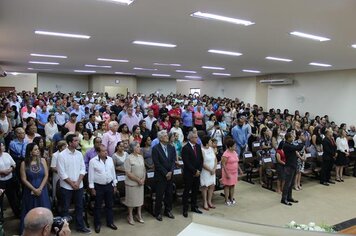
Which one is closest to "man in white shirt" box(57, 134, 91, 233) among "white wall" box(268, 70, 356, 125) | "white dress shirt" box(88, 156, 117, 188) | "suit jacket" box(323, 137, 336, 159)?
"white dress shirt" box(88, 156, 117, 188)

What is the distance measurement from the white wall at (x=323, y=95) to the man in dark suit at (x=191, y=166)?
1121 centimetres

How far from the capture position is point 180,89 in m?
27.6

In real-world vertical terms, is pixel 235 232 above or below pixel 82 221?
above

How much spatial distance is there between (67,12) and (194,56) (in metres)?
5.93

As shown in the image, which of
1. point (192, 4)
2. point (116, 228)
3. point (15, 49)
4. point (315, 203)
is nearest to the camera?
point (192, 4)

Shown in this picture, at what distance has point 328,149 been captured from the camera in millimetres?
8102

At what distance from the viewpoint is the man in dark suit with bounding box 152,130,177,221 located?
532 cm

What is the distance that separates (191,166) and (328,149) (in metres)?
4.55

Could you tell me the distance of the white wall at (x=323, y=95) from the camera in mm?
14023

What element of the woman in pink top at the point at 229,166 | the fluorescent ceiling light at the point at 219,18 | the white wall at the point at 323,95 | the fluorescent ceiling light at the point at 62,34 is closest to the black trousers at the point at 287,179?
the woman in pink top at the point at 229,166

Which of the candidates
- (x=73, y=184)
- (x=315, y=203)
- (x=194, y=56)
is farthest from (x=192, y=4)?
(x=194, y=56)

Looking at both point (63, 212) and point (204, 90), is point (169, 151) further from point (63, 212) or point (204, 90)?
point (204, 90)

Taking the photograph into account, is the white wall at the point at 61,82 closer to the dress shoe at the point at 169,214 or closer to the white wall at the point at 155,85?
the white wall at the point at 155,85

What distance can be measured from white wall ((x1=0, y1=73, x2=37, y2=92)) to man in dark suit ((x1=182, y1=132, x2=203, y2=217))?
19352 millimetres
